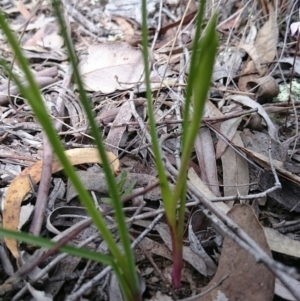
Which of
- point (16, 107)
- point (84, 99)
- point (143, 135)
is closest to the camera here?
point (84, 99)

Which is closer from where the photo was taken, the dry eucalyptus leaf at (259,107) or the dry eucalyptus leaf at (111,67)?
the dry eucalyptus leaf at (259,107)

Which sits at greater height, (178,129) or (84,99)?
(84,99)

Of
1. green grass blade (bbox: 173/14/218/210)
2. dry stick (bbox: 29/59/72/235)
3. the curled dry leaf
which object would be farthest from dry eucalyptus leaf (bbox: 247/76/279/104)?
green grass blade (bbox: 173/14/218/210)

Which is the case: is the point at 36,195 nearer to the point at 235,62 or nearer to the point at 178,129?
the point at 178,129

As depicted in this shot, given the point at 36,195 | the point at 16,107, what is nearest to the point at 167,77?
the point at 16,107

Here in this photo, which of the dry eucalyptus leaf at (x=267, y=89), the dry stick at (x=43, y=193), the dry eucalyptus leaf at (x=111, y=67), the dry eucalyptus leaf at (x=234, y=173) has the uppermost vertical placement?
the dry eucalyptus leaf at (x=111, y=67)

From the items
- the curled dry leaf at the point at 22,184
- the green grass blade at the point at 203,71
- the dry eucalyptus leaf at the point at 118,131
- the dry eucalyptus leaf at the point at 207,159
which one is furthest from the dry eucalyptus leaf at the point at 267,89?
the green grass blade at the point at 203,71

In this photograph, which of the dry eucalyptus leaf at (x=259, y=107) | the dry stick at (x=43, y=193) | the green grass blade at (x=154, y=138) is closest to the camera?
the green grass blade at (x=154, y=138)

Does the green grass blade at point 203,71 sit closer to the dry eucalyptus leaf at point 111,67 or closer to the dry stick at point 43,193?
the dry stick at point 43,193

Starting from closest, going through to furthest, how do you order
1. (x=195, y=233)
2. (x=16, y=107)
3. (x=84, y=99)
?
(x=84, y=99) < (x=195, y=233) < (x=16, y=107)
